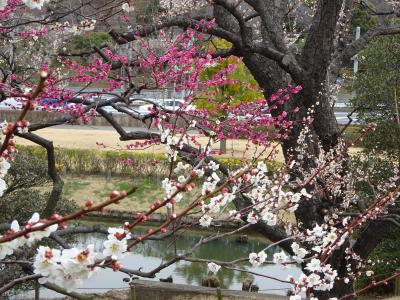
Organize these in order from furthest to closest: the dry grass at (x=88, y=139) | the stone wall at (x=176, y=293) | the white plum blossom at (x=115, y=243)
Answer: the dry grass at (x=88, y=139), the stone wall at (x=176, y=293), the white plum blossom at (x=115, y=243)

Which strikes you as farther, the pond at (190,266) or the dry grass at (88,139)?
the dry grass at (88,139)

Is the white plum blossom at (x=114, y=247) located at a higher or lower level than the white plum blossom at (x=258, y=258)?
higher

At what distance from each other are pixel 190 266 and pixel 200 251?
43.5 inches

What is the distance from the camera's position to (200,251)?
1320cm

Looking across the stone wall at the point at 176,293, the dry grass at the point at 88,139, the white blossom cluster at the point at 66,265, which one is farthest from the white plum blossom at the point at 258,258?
the dry grass at the point at 88,139

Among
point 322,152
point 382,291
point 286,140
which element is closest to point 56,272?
point 322,152

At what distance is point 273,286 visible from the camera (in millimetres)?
10773

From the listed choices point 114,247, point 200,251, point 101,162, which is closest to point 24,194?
point 200,251

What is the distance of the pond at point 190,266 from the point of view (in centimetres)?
1052

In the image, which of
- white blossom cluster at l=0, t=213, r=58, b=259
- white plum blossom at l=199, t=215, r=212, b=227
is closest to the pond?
white plum blossom at l=199, t=215, r=212, b=227

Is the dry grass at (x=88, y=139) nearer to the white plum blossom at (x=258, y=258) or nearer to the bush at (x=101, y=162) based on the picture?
the bush at (x=101, y=162)

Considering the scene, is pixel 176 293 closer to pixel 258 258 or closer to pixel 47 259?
pixel 258 258

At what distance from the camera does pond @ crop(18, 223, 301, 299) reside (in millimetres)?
10523

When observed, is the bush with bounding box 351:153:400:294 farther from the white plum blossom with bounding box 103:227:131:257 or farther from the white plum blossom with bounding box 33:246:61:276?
the white plum blossom with bounding box 33:246:61:276
